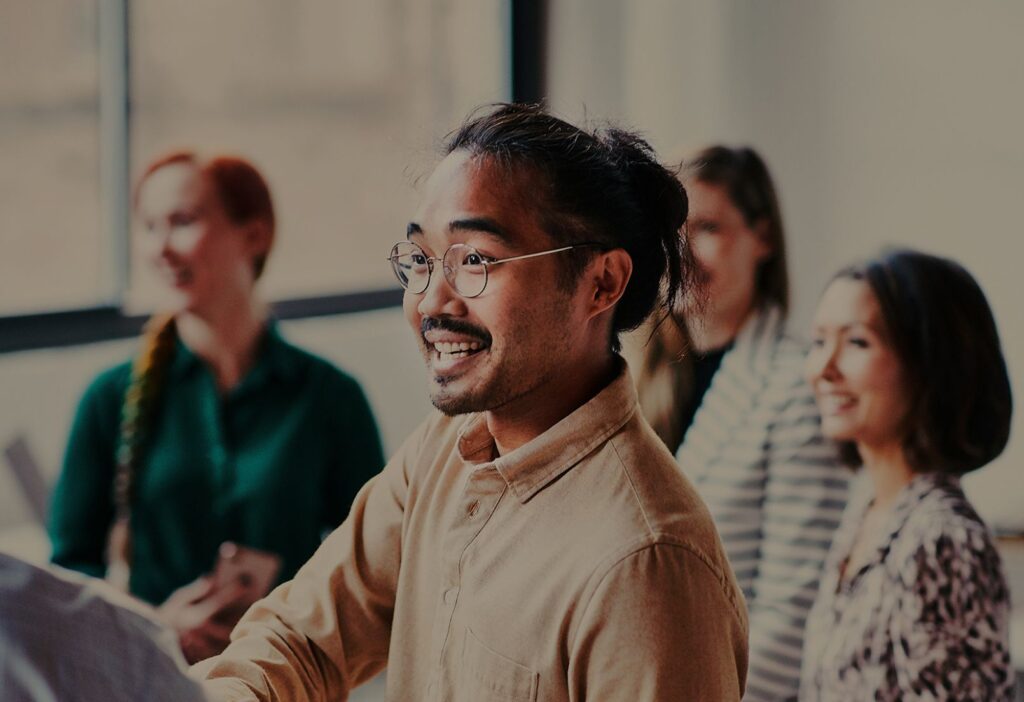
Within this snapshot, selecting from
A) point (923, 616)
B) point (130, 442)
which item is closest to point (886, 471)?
point (923, 616)

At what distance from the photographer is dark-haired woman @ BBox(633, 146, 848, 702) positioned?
6.79ft

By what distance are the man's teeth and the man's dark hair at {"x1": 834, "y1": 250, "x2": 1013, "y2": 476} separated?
1067 mm

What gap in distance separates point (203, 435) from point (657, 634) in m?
1.42

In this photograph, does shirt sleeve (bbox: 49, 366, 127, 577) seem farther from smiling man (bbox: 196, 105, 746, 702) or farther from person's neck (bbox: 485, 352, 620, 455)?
person's neck (bbox: 485, 352, 620, 455)

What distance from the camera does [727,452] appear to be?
2.14 m

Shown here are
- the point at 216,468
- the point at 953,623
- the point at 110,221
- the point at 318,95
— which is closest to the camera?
the point at 953,623

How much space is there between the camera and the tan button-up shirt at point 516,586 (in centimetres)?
105

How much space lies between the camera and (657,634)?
1.03 metres

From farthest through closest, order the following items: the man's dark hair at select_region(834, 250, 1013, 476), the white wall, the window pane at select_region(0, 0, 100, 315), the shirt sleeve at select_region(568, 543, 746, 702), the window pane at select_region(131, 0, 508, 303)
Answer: the window pane at select_region(131, 0, 508, 303), the white wall, the window pane at select_region(0, 0, 100, 315), the man's dark hair at select_region(834, 250, 1013, 476), the shirt sleeve at select_region(568, 543, 746, 702)

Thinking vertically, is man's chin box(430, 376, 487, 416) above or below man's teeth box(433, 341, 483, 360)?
below

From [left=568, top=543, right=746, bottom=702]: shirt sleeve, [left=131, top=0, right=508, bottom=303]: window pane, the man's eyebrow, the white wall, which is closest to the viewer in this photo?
[left=568, top=543, right=746, bottom=702]: shirt sleeve

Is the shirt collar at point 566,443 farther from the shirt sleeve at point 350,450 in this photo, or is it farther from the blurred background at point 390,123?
the blurred background at point 390,123

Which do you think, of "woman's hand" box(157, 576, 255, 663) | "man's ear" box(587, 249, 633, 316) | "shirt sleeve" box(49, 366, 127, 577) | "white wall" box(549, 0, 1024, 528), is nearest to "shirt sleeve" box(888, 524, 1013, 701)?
"man's ear" box(587, 249, 633, 316)

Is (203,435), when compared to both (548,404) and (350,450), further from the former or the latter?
(548,404)
